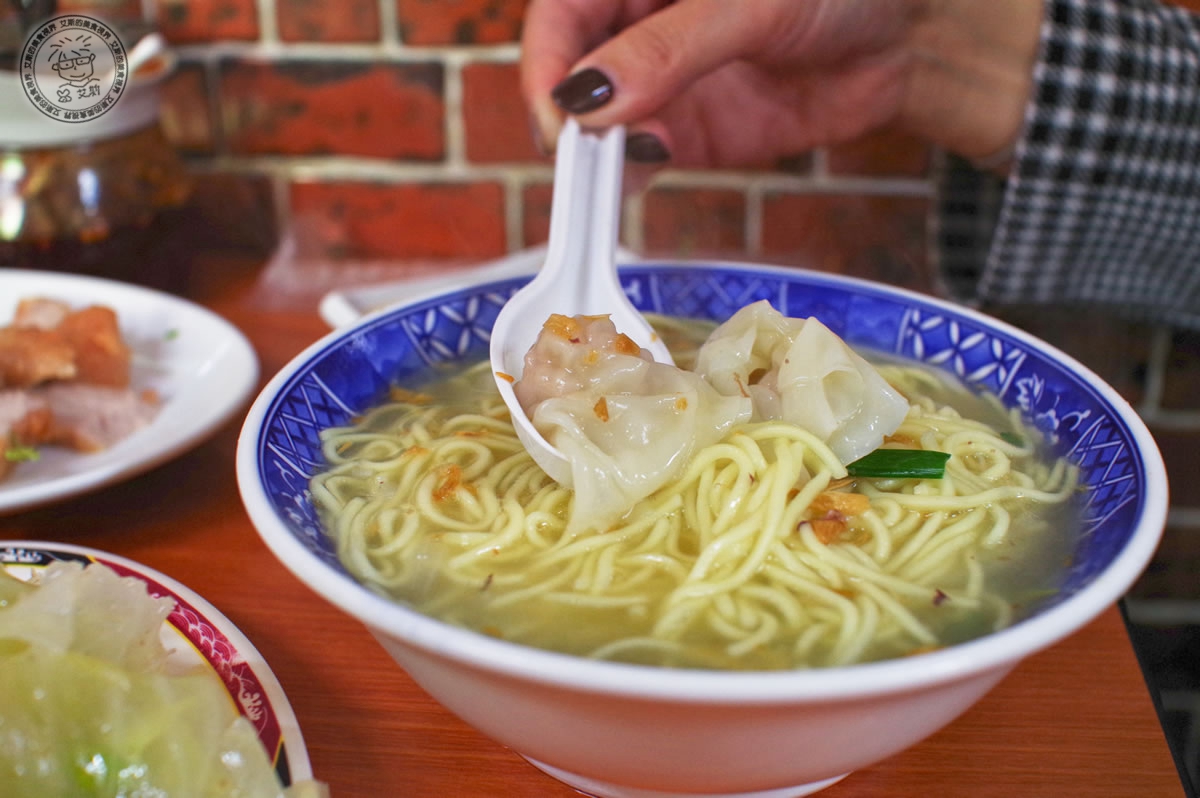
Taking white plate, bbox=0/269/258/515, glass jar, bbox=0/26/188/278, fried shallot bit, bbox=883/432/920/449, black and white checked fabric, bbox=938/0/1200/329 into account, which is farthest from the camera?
black and white checked fabric, bbox=938/0/1200/329

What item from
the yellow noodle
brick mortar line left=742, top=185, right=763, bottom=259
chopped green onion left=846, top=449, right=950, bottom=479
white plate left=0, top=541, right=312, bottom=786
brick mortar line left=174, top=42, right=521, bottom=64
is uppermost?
brick mortar line left=174, top=42, right=521, bottom=64

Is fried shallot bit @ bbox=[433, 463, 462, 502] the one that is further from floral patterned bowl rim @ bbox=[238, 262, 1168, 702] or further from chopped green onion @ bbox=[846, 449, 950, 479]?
chopped green onion @ bbox=[846, 449, 950, 479]

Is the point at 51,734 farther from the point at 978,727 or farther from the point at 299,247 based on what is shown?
the point at 299,247

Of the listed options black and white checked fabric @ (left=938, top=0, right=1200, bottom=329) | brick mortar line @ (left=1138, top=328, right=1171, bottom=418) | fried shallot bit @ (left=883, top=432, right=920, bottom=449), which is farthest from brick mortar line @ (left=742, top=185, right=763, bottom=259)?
fried shallot bit @ (left=883, top=432, right=920, bottom=449)

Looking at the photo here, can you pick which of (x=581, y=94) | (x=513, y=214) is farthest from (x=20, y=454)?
(x=513, y=214)

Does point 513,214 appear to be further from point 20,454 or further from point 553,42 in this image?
point 20,454

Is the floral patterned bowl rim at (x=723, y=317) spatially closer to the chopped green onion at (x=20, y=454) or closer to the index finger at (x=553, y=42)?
the index finger at (x=553, y=42)

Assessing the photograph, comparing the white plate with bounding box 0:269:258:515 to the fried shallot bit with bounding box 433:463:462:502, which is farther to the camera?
the white plate with bounding box 0:269:258:515
